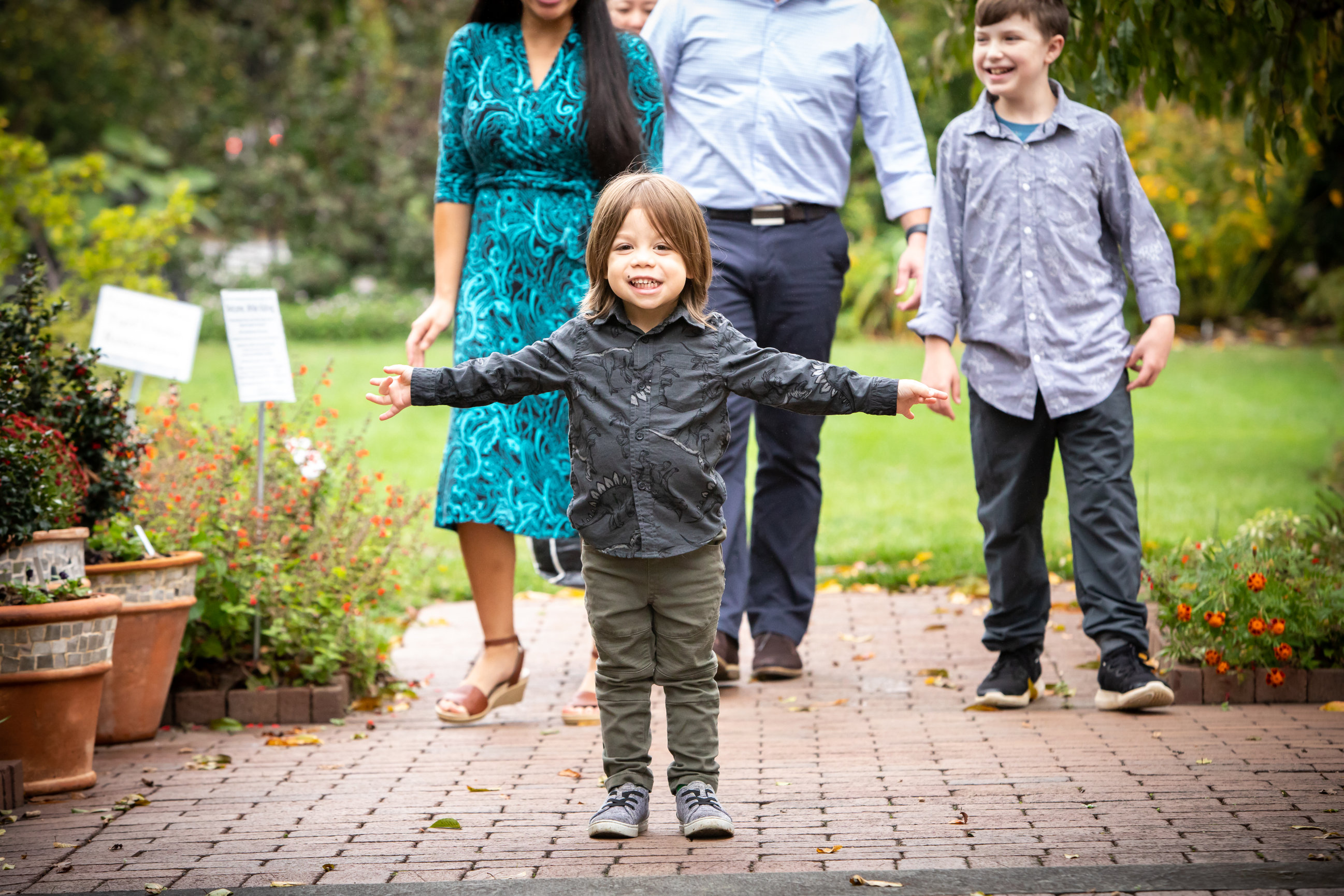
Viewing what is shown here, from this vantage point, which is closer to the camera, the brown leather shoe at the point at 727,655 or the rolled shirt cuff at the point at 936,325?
the rolled shirt cuff at the point at 936,325

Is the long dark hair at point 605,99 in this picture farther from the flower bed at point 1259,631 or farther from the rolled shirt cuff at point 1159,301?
the flower bed at point 1259,631

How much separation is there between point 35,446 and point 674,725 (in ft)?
6.39

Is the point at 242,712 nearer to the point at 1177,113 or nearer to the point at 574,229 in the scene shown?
the point at 574,229

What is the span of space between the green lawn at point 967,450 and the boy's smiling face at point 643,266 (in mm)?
2922

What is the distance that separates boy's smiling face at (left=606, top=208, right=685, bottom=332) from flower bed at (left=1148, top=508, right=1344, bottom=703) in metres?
2.04

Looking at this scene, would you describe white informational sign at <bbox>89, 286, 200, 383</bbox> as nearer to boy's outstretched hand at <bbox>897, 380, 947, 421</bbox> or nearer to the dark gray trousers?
the dark gray trousers

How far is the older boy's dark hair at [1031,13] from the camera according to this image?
4.06 meters

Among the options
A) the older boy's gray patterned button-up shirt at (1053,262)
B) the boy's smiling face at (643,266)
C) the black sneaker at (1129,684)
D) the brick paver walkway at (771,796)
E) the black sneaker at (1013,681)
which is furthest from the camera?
the black sneaker at (1013,681)

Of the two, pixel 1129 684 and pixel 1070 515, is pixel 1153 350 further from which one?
pixel 1129 684

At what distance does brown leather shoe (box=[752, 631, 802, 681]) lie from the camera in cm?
472

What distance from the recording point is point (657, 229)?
3.16 metres

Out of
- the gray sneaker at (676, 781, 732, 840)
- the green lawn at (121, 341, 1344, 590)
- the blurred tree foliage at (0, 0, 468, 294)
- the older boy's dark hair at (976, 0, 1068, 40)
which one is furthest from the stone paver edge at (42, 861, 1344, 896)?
the blurred tree foliage at (0, 0, 468, 294)

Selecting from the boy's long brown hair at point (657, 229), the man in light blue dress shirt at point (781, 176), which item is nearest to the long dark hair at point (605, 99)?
the man in light blue dress shirt at point (781, 176)

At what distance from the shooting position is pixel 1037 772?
347cm
